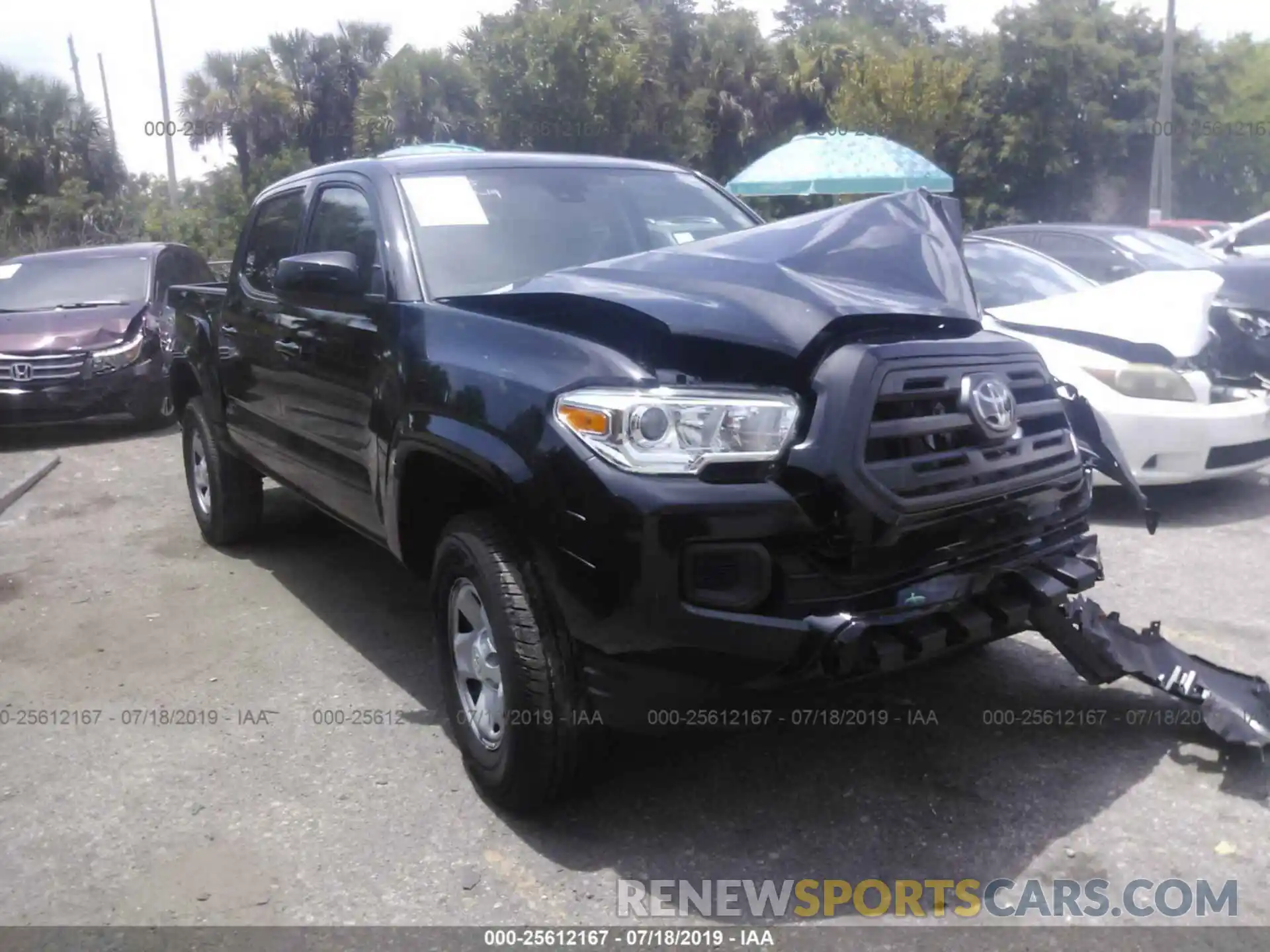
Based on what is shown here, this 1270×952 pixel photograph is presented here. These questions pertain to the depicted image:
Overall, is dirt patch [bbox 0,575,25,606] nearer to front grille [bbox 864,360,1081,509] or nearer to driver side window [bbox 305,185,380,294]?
driver side window [bbox 305,185,380,294]

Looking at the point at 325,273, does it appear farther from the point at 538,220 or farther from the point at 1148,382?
the point at 1148,382

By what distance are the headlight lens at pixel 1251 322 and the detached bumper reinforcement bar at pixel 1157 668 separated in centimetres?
390

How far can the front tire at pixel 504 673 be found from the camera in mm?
2965

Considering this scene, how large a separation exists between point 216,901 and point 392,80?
30.7 meters

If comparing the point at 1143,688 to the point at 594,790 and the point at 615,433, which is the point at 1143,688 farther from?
the point at 615,433

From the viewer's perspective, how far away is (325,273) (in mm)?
3762

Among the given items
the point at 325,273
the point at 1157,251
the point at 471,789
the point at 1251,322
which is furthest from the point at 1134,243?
the point at 471,789

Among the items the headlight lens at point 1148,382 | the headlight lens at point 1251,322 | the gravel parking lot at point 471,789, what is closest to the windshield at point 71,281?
the gravel parking lot at point 471,789

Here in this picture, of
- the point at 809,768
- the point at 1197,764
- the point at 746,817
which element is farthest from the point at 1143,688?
the point at 746,817

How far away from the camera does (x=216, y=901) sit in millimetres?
2977

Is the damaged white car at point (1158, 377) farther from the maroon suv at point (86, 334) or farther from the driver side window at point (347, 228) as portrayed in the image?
the maroon suv at point (86, 334)

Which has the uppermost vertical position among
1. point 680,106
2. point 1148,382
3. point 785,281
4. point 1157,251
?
point 680,106

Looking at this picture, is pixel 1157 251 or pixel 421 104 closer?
pixel 1157 251

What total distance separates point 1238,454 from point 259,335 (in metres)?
4.86
